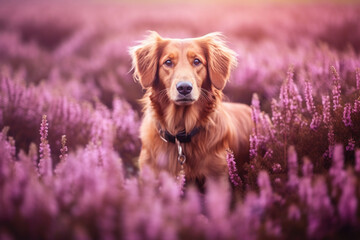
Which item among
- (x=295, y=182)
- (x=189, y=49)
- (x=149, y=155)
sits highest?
(x=189, y=49)

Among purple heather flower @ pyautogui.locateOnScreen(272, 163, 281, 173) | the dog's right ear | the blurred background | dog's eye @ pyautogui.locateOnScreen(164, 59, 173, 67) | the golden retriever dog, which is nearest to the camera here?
purple heather flower @ pyautogui.locateOnScreen(272, 163, 281, 173)

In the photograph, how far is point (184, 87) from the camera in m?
2.54

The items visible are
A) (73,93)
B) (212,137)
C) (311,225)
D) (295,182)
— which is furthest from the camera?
(73,93)

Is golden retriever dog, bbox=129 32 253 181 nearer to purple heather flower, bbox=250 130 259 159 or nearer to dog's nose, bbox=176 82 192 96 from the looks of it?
dog's nose, bbox=176 82 192 96

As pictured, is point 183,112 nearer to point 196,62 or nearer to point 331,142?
point 196,62

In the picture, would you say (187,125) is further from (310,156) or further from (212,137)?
(310,156)

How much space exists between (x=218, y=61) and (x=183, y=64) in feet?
1.43

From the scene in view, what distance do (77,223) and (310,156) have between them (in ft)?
5.64

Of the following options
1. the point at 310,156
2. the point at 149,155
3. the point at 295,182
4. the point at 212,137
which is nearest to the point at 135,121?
the point at 149,155

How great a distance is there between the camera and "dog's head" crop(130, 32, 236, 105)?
263cm

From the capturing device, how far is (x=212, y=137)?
9.34 feet

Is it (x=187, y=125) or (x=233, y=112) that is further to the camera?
(x=233, y=112)

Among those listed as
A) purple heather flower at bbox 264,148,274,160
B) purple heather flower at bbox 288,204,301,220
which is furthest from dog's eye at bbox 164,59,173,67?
purple heather flower at bbox 288,204,301,220

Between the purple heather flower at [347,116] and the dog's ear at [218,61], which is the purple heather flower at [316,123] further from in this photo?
the dog's ear at [218,61]
